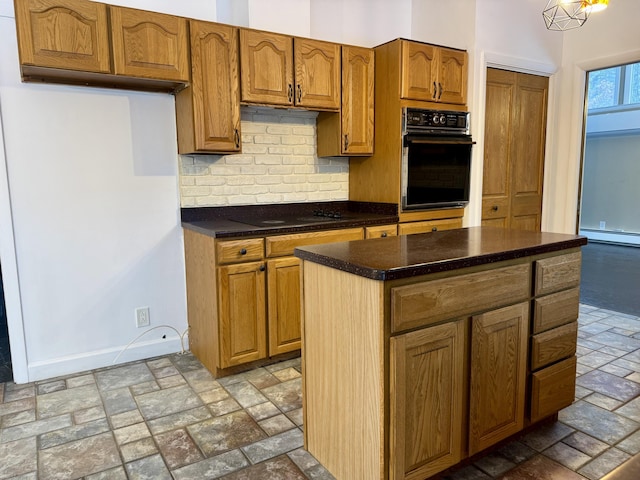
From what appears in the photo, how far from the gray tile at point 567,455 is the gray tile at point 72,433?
6.87 feet

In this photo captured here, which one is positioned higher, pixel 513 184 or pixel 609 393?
pixel 513 184

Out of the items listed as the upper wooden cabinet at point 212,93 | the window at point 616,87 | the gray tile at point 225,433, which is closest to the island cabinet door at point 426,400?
the gray tile at point 225,433

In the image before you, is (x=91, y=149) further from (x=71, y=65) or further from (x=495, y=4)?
(x=495, y=4)

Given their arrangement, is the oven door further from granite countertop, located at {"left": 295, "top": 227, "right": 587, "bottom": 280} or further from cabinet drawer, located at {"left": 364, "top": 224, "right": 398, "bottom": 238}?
granite countertop, located at {"left": 295, "top": 227, "right": 587, "bottom": 280}

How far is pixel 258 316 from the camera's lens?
9.36 ft

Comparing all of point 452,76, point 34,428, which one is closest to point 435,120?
point 452,76

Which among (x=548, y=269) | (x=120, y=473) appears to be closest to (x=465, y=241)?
(x=548, y=269)

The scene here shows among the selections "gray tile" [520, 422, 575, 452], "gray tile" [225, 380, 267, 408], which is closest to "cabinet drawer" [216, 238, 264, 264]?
"gray tile" [225, 380, 267, 408]

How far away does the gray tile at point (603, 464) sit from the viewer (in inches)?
72.4

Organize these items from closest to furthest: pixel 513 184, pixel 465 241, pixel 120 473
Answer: pixel 120 473
pixel 465 241
pixel 513 184

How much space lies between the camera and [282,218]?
135 inches

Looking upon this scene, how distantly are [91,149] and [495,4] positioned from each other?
3.23 metres

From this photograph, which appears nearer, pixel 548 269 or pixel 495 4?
pixel 548 269

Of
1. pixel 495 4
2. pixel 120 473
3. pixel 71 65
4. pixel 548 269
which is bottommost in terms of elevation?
pixel 120 473
